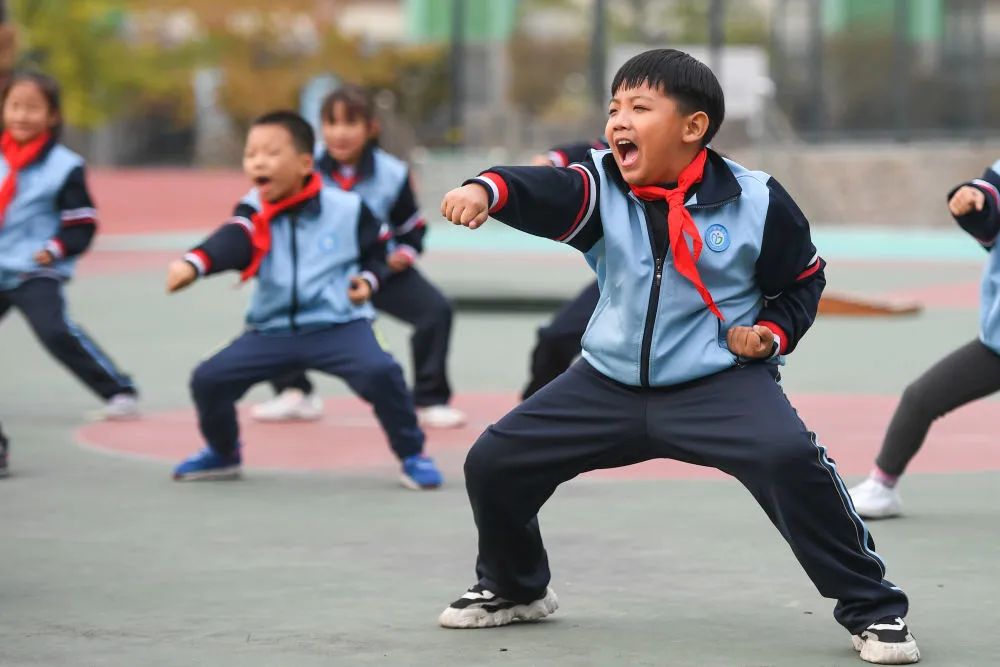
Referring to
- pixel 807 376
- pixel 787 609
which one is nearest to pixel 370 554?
pixel 787 609

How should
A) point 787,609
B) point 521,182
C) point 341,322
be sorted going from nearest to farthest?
point 521,182 → point 787,609 → point 341,322

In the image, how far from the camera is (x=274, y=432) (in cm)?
912

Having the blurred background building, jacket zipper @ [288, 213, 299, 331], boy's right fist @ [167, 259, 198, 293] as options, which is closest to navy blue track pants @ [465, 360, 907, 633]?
boy's right fist @ [167, 259, 198, 293]

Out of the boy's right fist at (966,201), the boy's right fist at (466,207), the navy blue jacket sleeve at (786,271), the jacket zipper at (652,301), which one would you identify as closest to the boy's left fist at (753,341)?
the navy blue jacket sleeve at (786,271)

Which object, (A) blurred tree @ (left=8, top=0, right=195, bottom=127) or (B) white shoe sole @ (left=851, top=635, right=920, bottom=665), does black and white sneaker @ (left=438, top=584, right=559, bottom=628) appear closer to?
(B) white shoe sole @ (left=851, top=635, right=920, bottom=665)

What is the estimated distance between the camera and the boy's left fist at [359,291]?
24.7ft

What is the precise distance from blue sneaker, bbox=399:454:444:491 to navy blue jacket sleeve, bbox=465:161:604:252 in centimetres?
273

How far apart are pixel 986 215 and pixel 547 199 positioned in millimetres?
1968

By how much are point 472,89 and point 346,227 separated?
71.7ft

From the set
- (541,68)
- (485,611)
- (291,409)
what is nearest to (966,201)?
(485,611)

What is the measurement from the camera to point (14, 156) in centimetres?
916

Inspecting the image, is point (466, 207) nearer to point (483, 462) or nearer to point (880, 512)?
point (483, 462)

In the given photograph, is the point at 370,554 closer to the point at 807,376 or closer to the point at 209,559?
the point at 209,559

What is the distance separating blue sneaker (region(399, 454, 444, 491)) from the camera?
7.40 m
